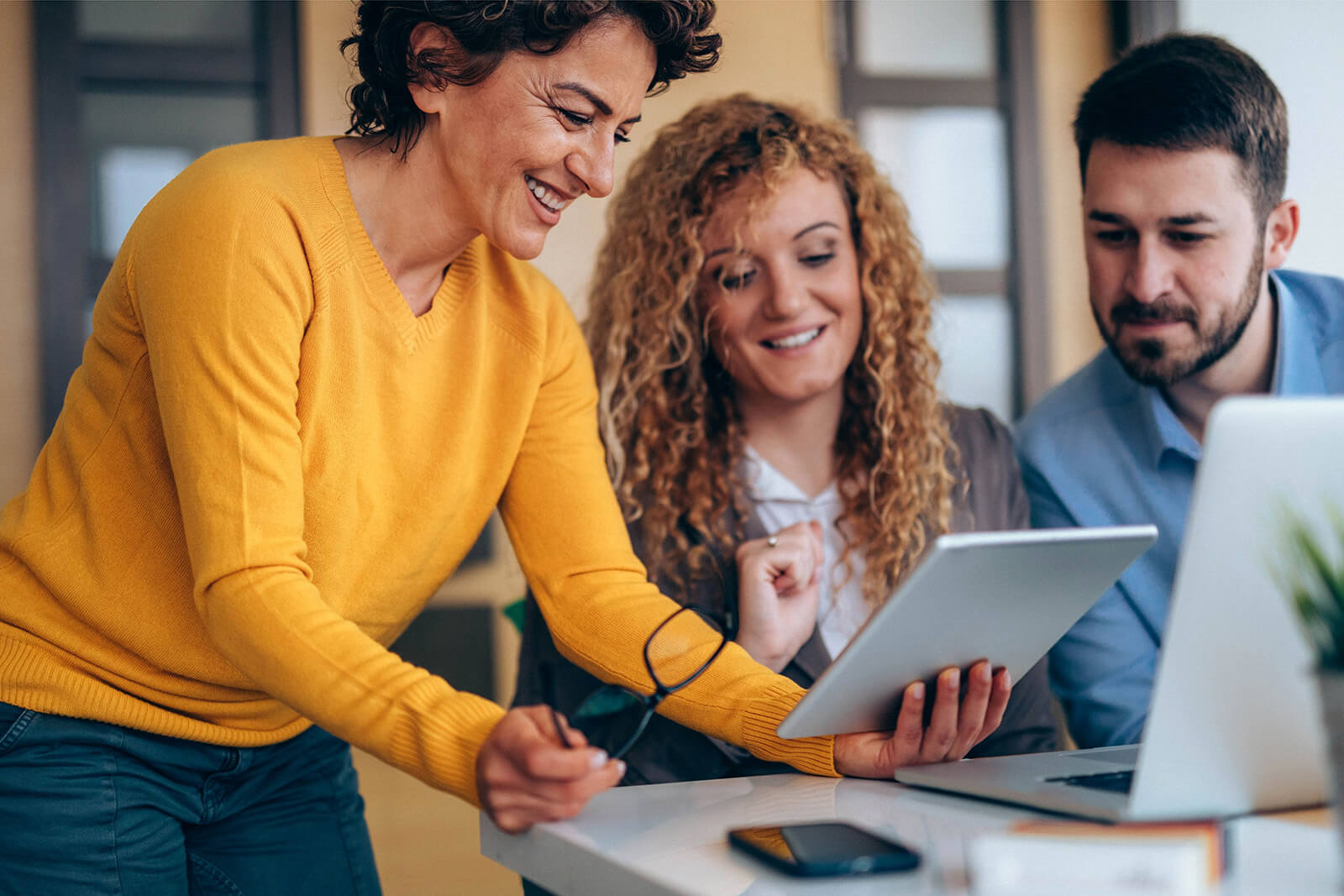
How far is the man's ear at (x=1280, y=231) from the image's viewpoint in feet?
5.72

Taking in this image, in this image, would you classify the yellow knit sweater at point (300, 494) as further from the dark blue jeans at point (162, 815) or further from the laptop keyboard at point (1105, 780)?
the laptop keyboard at point (1105, 780)

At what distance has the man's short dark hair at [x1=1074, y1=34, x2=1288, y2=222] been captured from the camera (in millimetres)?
1638

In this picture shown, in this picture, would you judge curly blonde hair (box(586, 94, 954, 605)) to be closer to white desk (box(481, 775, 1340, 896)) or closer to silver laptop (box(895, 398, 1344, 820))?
white desk (box(481, 775, 1340, 896))

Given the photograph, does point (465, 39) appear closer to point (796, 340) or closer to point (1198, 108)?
point (796, 340)

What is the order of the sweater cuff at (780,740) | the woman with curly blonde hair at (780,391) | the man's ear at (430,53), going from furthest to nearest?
the woman with curly blonde hair at (780,391) → the man's ear at (430,53) → the sweater cuff at (780,740)

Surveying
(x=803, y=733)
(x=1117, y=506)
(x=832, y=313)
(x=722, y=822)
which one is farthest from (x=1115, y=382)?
(x=722, y=822)

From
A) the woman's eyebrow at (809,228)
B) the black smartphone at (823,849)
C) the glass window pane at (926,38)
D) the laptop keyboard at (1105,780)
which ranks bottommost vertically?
the laptop keyboard at (1105,780)

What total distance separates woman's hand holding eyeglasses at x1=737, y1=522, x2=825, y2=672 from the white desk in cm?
45

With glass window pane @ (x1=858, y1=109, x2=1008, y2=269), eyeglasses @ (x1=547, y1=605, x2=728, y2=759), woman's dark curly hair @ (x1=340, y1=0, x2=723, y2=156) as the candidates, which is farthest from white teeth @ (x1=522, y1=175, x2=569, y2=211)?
glass window pane @ (x1=858, y1=109, x2=1008, y2=269)

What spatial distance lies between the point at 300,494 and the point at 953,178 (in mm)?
2561

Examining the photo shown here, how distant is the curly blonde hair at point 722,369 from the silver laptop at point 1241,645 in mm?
869

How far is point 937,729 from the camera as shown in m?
0.96

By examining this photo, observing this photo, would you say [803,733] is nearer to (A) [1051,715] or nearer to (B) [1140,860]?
(B) [1140,860]

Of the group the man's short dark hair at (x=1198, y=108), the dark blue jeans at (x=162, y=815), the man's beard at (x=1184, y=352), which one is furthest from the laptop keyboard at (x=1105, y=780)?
the man's short dark hair at (x=1198, y=108)
